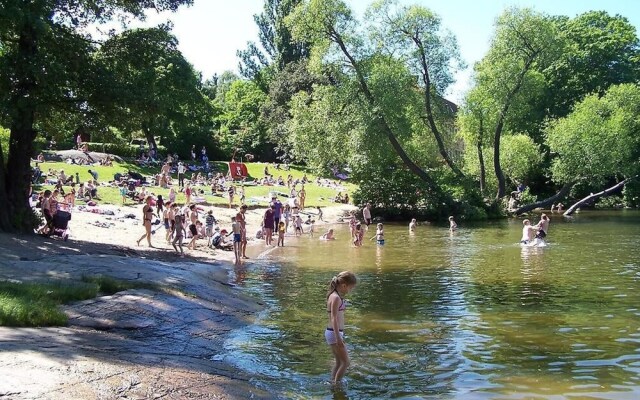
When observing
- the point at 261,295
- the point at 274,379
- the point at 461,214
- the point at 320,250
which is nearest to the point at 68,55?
the point at 261,295

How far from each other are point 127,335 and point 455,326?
622 cm

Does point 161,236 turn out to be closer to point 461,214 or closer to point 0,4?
point 0,4

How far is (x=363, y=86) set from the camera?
40656 mm

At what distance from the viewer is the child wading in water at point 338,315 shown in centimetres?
805

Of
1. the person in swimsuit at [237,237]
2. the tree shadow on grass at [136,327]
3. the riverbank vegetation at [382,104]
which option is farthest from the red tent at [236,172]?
the tree shadow on grass at [136,327]

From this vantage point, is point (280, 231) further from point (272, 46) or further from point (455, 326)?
point (272, 46)

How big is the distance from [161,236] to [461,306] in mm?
15854

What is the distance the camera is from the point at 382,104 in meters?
39.7

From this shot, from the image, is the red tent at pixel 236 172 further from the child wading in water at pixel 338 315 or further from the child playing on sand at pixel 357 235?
the child wading in water at pixel 338 315

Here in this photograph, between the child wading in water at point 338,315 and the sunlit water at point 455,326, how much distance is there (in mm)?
296

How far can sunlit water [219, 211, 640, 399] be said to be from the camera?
8602 mm

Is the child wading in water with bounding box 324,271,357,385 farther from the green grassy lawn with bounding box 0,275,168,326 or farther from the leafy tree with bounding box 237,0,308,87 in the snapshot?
the leafy tree with bounding box 237,0,308,87

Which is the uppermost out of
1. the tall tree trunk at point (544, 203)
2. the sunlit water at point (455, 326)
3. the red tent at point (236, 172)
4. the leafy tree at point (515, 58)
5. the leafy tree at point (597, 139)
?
the leafy tree at point (515, 58)

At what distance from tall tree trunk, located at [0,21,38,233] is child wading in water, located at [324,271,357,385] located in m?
12.5
